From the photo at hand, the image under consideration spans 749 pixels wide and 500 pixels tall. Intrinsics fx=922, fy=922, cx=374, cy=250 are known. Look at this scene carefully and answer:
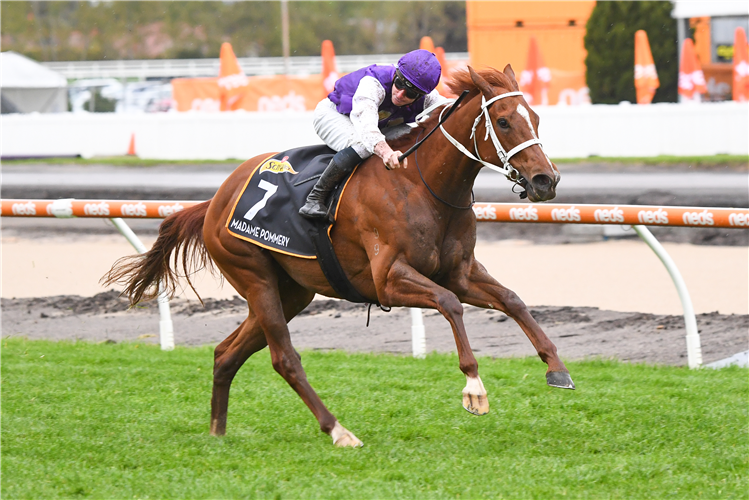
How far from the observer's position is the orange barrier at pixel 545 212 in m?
5.48

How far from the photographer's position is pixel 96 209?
22.1ft

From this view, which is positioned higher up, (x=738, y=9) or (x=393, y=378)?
(x=738, y=9)

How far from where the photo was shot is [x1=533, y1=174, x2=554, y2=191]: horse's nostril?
156 inches

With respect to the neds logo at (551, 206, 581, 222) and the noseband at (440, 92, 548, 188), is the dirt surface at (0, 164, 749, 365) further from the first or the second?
the noseband at (440, 92, 548, 188)

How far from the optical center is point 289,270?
4.95 meters

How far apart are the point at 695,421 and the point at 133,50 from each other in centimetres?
5273

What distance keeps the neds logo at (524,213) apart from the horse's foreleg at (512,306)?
158 centimetres

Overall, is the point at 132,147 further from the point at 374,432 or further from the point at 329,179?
the point at 374,432

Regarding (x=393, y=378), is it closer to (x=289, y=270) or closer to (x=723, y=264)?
(x=289, y=270)

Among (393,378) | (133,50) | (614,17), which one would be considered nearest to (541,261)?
(393,378)

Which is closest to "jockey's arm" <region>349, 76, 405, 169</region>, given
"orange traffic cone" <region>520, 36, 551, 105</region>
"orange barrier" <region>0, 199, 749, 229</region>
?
"orange barrier" <region>0, 199, 749, 229</region>

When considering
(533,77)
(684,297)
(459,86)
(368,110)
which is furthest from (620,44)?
(368,110)

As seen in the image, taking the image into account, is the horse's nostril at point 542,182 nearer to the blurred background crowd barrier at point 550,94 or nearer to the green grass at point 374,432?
the green grass at point 374,432

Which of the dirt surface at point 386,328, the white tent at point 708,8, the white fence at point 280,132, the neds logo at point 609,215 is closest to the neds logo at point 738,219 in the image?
the neds logo at point 609,215
